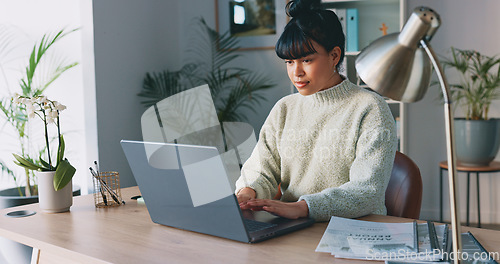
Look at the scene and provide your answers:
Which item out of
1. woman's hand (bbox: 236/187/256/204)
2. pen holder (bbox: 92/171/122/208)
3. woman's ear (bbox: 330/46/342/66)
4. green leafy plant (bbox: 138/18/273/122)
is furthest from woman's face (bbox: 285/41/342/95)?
green leafy plant (bbox: 138/18/273/122)

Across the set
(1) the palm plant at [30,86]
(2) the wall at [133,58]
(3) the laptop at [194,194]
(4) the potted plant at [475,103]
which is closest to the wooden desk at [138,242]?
(3) the laptop at [194,194]

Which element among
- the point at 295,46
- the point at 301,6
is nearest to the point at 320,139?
the point at 295,46

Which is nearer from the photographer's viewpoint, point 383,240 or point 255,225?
point 383,240

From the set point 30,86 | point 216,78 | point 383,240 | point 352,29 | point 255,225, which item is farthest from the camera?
point 216,78

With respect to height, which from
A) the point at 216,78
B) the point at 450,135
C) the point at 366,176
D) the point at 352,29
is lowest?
the point at 366,176

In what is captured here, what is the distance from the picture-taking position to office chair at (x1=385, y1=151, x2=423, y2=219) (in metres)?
1.52

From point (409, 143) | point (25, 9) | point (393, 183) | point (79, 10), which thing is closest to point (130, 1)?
point (79, 10)

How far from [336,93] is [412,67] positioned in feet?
2.68

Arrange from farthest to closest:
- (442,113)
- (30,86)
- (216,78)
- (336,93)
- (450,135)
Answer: (216,78) < (442,113) < (30,86) < (336,93) < (450,135)

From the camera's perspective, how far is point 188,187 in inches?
42.2

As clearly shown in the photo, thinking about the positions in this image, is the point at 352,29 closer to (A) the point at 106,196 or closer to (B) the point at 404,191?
(B) the point at 404,191

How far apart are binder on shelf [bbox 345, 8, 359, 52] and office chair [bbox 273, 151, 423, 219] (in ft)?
6.56

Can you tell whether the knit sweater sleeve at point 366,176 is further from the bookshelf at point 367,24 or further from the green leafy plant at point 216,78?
the green leafy plant at point 216,78

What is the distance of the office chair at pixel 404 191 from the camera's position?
1.52 metres
